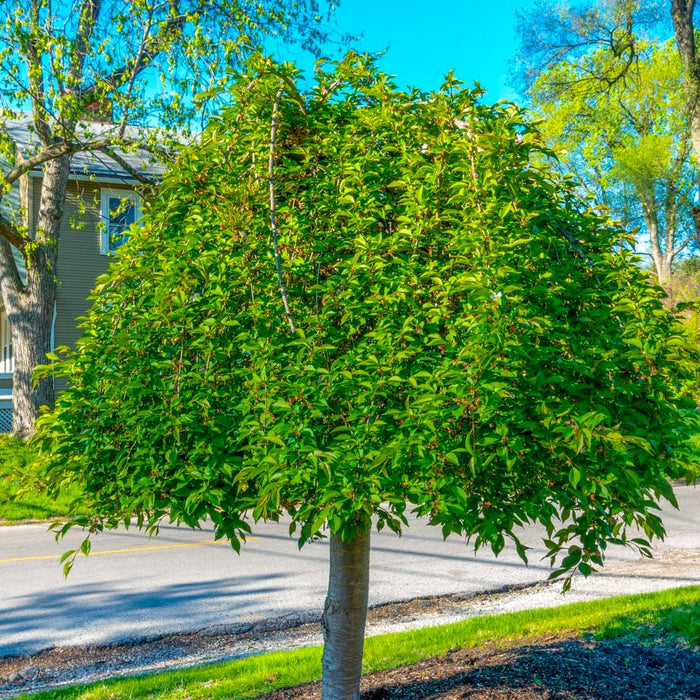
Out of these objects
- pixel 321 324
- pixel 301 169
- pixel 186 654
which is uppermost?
pixel 301 169

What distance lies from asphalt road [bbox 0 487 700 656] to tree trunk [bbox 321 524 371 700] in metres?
3.23

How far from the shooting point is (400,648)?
205 inches

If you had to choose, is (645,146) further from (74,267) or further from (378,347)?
(378,347)

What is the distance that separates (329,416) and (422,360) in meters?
0.37

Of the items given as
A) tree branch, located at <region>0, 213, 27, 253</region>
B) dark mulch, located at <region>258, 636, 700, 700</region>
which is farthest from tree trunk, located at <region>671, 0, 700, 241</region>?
tree branch, located at <region>0, 213, 27, 253</region>

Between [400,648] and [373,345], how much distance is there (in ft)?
11.4

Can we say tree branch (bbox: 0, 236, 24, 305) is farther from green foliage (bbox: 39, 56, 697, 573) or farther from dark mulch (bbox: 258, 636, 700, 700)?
green foliage (bbox: 39, 56, 697, 573)

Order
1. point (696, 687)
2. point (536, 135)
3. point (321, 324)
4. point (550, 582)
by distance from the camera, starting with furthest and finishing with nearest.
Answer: point (550, 582) < point (696, 687) < point (536, 135) < point (321, 324)

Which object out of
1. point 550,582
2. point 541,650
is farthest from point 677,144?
point 541,650

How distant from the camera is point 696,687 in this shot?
3.81m

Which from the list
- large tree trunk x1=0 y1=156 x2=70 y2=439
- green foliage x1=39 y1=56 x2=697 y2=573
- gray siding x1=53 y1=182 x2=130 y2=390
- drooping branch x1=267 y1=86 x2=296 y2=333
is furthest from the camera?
gray siding x1=53 y1=182 x2=130 y2=390

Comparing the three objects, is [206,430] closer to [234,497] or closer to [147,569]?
[234,497]

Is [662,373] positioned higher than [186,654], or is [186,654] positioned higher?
[662,373]

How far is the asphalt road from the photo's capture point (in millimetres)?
6555
